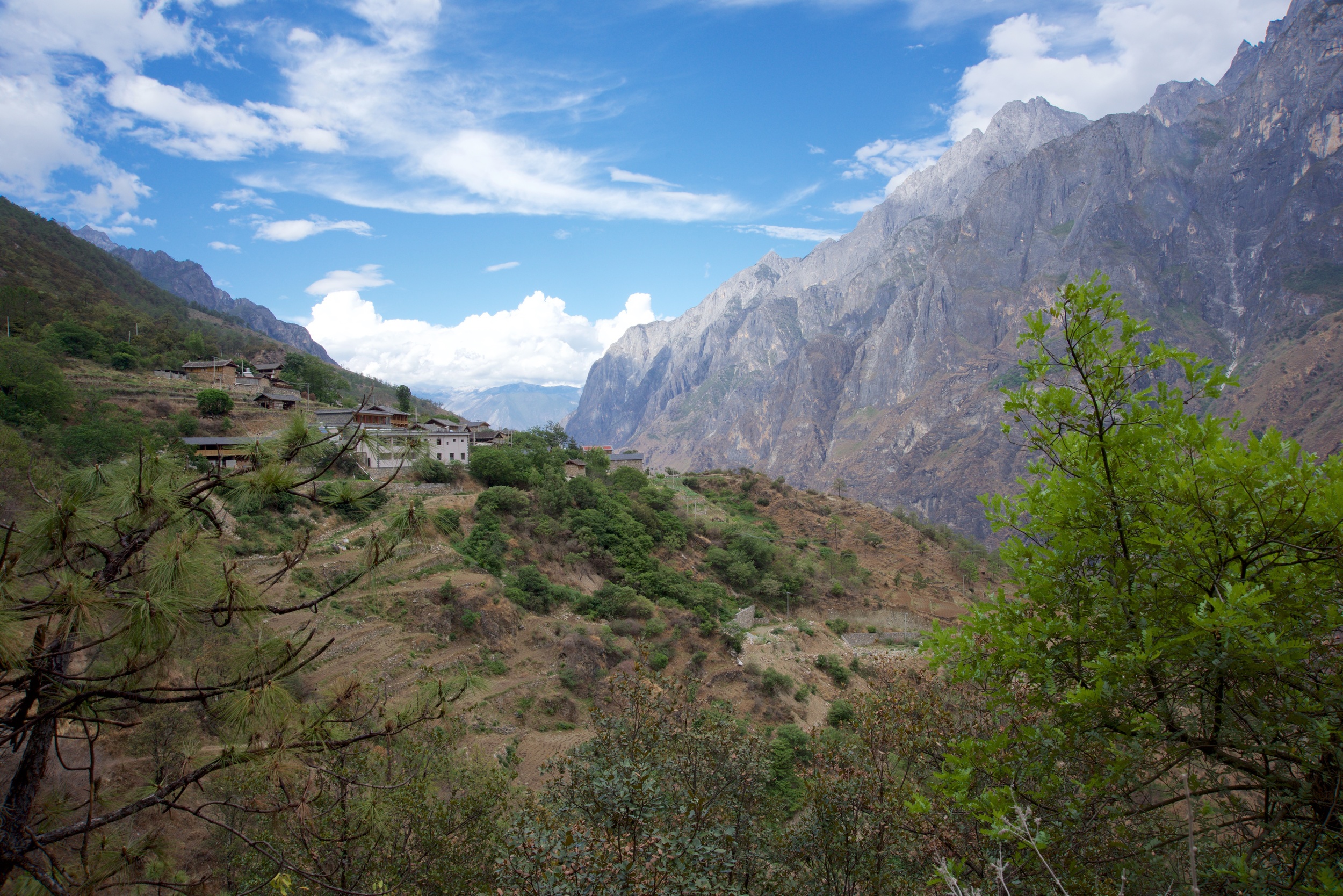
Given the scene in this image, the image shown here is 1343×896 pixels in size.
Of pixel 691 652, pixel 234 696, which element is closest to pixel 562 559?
pixel 691 652

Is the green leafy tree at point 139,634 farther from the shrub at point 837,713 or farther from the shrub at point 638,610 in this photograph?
the shrub at point 638,610

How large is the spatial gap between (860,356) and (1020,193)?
193 feet

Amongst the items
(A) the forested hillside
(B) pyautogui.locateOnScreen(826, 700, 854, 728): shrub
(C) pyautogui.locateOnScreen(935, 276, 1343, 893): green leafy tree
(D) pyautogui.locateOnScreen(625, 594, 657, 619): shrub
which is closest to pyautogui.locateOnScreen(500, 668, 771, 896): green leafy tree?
(A) the forested hillside

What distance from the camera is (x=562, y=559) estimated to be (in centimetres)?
2991

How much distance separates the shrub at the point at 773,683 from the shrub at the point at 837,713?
70.5 inches

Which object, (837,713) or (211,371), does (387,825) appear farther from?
(211,371)

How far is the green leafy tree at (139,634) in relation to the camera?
118 inches

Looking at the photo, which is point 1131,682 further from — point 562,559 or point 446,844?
point 562,559

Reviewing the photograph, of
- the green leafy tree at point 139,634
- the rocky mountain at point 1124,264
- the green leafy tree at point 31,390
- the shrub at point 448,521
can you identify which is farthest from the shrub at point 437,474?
the rocky mountain at point 1124,264

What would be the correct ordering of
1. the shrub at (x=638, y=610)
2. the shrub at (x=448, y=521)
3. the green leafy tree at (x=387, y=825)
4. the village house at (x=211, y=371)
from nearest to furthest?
the green leafy tree at (x=387, y=825) → the shrub at (x=638, y=610) → the shrub at (x=448, y=521) → the village house at (x=211, y=371)

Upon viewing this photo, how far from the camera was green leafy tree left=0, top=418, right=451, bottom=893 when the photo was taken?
3002mm

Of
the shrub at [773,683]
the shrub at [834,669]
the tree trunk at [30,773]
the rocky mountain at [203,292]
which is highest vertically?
the rocky mountain at [203,292]

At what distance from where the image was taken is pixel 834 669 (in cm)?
2678

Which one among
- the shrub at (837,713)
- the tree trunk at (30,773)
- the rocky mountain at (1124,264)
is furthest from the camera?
the rocky mountain at (1124,264)
